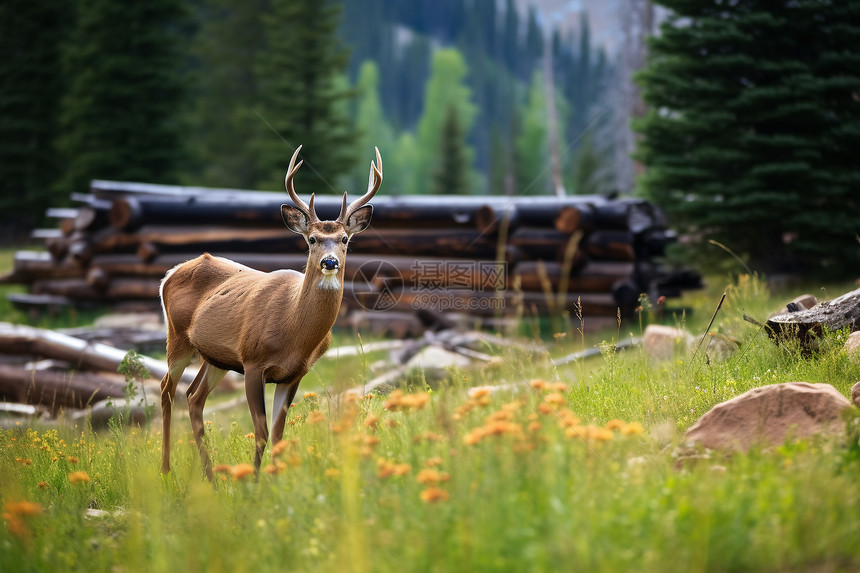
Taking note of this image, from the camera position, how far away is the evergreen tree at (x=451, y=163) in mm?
33125

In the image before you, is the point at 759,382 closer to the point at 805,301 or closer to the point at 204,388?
the point at 805,301

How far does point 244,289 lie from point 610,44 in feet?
320

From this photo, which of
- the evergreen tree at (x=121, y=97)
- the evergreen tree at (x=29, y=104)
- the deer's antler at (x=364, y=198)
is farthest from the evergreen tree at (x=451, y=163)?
the deer's antler at (x=364, y=198)

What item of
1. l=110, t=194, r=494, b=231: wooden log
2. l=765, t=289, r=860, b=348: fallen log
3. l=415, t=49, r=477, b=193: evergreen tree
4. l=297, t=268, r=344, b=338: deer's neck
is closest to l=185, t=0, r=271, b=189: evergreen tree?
l=110, t=194, r=494, b=231: wooden log

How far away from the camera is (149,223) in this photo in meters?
13.7

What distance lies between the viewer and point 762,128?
40.0ft

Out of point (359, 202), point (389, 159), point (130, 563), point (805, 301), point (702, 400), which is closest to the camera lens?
point (130, 563)

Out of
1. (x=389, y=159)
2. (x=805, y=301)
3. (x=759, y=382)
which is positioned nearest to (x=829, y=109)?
(x=805, y=301)

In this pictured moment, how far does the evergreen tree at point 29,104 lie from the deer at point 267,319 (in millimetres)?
22411

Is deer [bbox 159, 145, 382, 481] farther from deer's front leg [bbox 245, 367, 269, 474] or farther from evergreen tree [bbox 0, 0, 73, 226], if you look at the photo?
evergreen tree [bbox 0, 0, 73, 226]

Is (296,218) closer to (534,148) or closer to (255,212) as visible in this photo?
(255,212)

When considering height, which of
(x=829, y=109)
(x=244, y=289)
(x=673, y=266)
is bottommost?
(x=673, y=266)

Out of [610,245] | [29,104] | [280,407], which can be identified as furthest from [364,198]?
[29,104]

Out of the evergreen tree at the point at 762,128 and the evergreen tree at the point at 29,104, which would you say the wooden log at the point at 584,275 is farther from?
the evergreen tree at the point at 29,104
